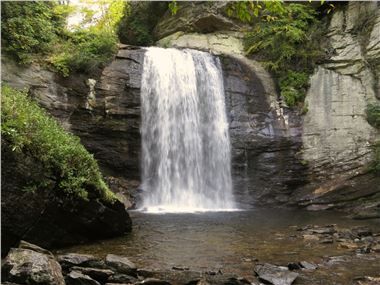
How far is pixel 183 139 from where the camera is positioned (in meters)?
15.8

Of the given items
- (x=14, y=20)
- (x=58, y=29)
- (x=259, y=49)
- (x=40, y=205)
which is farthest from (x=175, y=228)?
(x=259, y=49)

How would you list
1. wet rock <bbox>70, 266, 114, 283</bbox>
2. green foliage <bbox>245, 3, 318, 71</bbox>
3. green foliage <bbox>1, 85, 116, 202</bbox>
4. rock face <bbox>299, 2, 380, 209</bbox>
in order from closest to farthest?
wet rock <bbox>70, 266, 114, 283</bbox>, green foliage <bbox>1, 85, 116, 202</bbox>, rock face <bbox>299, 2, 380, 209</bbox>, green foliage <bbox>245, 3, 318, 71</bbox>

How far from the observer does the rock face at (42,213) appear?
21.2 feet

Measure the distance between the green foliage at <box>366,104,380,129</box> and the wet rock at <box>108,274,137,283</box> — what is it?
12.9 metres

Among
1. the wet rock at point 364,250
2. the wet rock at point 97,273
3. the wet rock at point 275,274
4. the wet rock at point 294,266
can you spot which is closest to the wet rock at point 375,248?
the wet rock at point 364,250

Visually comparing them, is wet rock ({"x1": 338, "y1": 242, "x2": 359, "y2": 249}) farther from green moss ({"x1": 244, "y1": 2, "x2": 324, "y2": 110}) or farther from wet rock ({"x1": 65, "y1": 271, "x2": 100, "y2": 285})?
green moss ({"x1": 244, "y1": 2, "x2": 324, "y2": 110})

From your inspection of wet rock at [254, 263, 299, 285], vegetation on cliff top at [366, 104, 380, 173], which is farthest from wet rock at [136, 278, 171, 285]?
vegetation on cliff top at [366, 104, 380, 173]

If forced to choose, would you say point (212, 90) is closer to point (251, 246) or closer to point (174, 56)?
point (174, 56)

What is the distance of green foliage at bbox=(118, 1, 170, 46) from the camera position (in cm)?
2220

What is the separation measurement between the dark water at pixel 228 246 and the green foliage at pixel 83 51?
6886mm

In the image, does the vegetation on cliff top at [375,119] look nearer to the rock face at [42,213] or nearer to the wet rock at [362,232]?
the wet rock at [362,232]

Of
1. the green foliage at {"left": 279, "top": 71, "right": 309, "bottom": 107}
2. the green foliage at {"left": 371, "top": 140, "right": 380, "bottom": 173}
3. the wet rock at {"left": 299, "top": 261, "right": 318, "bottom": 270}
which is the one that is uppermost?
the green foliage at {"left": 279, "top": 71, "right": 309, "bottom": 107}

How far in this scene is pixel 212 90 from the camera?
17.0 metres

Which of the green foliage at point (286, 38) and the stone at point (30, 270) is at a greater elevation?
the green foliage at point (286, 38)
